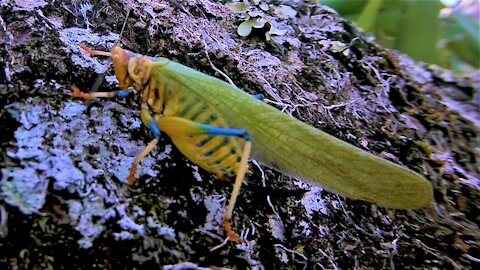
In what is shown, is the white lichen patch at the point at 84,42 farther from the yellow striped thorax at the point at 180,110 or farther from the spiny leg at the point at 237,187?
the spiny leg at the point at 237,187

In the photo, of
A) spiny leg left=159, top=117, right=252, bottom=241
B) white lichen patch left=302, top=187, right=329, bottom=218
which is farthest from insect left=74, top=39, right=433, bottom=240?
white lichen patch left=302, top=187, right=329, bottom=218

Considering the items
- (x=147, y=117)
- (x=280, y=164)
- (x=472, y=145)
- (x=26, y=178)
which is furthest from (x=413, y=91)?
(x=26, y=178)

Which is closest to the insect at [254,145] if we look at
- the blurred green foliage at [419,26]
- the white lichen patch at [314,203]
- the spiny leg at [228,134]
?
the spiny leg at [228,134]

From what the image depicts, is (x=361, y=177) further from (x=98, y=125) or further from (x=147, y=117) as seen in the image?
(x=98, y=125)

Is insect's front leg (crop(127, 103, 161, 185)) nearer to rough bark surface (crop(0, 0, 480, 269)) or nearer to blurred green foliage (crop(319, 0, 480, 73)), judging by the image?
rough bark surface (crop(0, 0, 480, 269))

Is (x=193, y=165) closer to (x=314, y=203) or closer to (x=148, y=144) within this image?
(x=148, y=144)

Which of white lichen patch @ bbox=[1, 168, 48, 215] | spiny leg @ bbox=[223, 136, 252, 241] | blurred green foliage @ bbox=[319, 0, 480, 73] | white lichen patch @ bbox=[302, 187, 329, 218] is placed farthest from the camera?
blurred green foliage @ bbox=[319, 0, 480, 73]

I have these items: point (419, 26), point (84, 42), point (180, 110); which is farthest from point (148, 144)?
point (419, 26)
